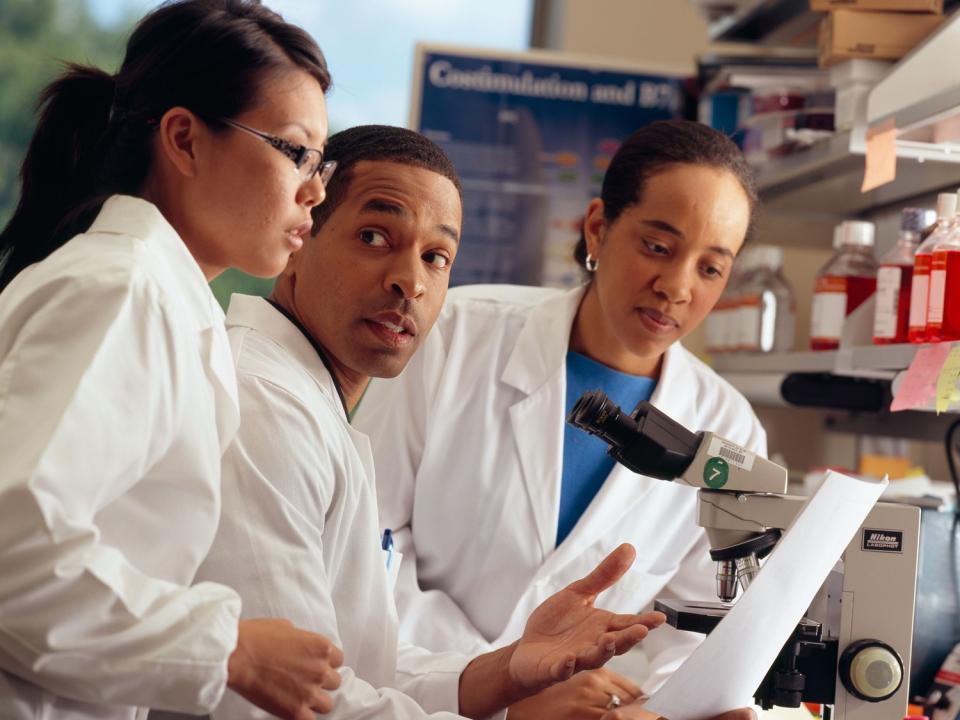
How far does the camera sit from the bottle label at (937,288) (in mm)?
1510

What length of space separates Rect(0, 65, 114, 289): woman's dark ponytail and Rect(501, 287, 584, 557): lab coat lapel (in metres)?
0.88

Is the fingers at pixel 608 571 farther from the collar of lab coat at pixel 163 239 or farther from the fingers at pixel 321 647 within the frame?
the collar of lab coat at pixel 163 239

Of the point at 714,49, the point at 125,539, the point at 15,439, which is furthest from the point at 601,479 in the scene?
the point at 714,49

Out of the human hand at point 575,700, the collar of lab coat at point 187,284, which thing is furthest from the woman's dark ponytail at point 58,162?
the human hand at point 575,700

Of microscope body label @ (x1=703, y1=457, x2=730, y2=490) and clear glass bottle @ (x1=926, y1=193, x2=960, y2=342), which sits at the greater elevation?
clear glass bottle @ (x1=926, y1=193, x2=960, y2=342)

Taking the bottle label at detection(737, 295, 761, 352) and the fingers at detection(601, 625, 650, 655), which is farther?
the bottle label at detection(737, 295, 761, 352)

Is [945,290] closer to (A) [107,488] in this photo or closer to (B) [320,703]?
(B) [320,703]

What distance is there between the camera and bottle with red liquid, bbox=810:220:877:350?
207 cm

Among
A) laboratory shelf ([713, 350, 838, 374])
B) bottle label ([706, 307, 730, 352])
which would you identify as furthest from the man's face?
bottle label ([706, 307, 730, 352])

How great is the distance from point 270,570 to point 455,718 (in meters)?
0.28

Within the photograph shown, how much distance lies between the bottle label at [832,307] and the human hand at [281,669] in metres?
1.45

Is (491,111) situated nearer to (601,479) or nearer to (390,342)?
(601,479)

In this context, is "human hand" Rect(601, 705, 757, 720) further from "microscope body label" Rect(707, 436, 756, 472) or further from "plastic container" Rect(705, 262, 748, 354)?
"plastic container" Rect(705, 262, 748, 354)

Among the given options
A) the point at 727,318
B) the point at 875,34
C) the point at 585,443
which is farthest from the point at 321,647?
the point at 727,318
